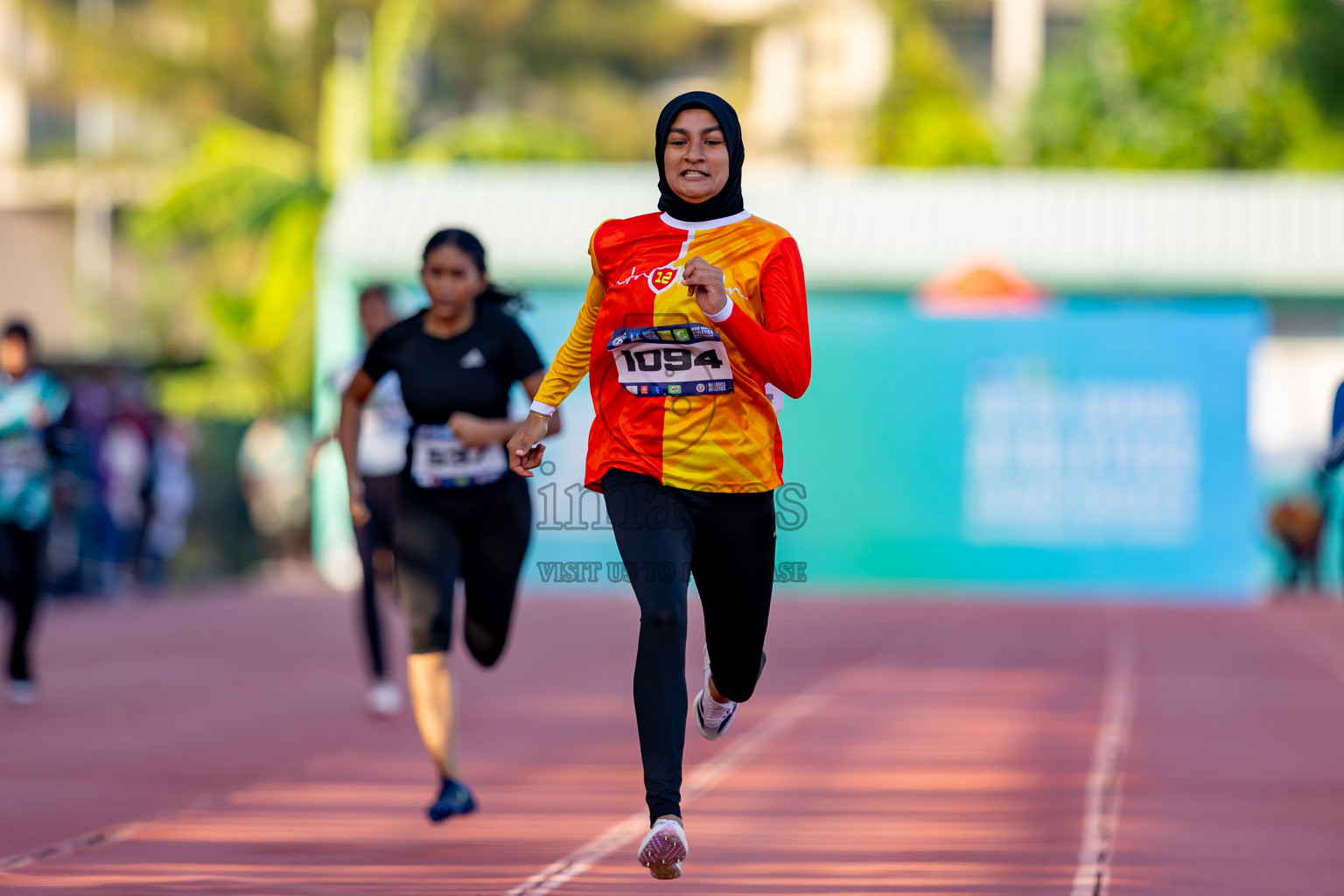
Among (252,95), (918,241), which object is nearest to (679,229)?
(918,241)

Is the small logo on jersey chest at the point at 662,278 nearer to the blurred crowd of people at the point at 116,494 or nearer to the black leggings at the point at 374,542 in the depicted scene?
the black leggings at the point at 374,542

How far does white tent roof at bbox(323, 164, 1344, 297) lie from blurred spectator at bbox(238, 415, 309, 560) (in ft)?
7.47

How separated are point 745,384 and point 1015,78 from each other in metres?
40.6

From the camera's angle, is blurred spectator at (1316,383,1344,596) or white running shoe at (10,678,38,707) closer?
blurred spectator at (1316,383,1344,596)

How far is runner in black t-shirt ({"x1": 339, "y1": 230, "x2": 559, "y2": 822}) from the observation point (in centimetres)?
700

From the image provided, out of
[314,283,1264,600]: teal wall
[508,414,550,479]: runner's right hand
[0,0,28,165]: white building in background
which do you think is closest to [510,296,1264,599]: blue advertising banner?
[314,283,1264,600]: teal wall

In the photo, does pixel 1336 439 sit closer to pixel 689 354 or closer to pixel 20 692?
pixel 689 354

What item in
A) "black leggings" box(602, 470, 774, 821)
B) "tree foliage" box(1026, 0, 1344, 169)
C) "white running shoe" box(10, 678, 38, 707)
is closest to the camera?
"black leggings" box(602, 470, 774, 821)

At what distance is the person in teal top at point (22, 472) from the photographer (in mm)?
10703

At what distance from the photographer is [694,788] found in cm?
813

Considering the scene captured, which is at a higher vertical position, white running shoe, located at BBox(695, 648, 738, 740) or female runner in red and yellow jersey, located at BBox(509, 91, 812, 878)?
female runner in red and yellow jersey, located at BBox(509, 91, 812, 878)

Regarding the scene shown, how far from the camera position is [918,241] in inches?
901

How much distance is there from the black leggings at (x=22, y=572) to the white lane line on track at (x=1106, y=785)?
5473mm

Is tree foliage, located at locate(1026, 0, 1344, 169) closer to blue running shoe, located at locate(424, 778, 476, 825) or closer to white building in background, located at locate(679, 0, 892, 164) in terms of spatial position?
white building in background, located at locate(679, 0, 892, 164)
